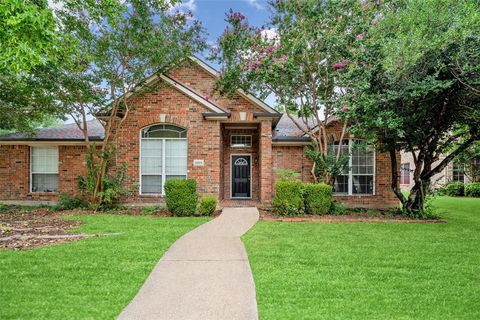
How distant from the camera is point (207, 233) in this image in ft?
29.0

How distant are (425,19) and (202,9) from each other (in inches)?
310

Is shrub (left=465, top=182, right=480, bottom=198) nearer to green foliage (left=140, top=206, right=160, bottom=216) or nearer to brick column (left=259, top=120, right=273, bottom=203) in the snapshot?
brick column (left=259, top=120, right=273, bottom=203)

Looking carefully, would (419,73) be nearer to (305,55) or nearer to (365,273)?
(305,55)

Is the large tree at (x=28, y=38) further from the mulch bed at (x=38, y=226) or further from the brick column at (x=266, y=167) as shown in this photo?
Answer: the brick column at (x=266, y=167)

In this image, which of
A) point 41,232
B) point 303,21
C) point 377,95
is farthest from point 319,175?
point 41,232

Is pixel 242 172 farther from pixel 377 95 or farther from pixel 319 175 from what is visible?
pixel 377 95

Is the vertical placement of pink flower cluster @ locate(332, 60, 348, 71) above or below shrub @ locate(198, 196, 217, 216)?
above

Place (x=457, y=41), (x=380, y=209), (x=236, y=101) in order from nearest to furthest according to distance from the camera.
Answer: (x=457, y=41) → (x=380, y=209) → (x=236, y=101)

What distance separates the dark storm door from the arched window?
10.6ft

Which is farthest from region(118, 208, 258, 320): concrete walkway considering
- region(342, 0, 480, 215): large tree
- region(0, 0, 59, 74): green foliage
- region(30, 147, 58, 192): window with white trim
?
region(30, 147, 58, 192): window with white trim

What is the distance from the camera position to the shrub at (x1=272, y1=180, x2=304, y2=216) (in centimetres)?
1188

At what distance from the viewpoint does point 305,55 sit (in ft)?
40.4

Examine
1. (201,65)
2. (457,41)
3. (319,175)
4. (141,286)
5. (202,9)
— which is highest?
(202,9)

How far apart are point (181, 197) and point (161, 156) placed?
9.80 feet
